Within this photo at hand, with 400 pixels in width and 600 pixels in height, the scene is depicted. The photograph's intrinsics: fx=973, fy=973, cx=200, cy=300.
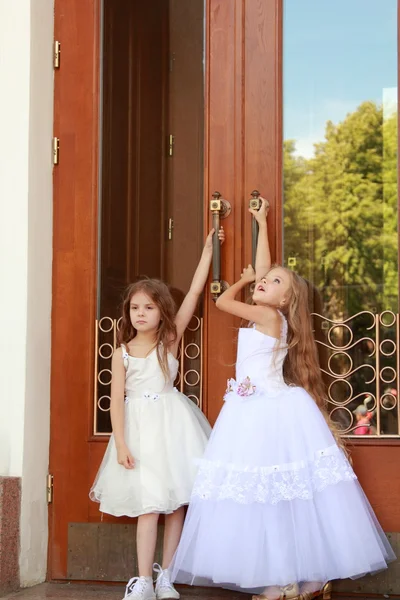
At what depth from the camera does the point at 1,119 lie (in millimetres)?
4230

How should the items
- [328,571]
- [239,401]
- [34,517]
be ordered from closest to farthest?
[328,571]
[239,401]
[34,517]

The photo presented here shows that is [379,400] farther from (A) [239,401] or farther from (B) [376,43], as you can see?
(B) [376,43]

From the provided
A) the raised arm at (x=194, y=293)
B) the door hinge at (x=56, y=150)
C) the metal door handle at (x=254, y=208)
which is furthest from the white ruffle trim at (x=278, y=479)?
the door hinge at (x=56, y=150)

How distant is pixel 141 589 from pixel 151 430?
63 cm

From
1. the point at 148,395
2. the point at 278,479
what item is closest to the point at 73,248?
the point at 148,395

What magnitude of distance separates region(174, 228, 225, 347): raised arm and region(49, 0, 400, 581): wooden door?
0.07 m

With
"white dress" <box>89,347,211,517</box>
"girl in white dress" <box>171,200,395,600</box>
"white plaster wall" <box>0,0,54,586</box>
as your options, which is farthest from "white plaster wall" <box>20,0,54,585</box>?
"girl in white dress" <box>171,200,395,600</box>

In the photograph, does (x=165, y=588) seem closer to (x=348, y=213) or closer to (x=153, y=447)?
(x=153, y=447)

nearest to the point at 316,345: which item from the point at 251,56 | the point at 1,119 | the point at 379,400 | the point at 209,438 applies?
the point at 379,400

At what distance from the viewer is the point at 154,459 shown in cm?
394

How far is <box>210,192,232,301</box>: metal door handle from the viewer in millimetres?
4137

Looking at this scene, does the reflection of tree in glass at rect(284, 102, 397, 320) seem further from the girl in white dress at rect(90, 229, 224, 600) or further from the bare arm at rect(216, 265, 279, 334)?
the girl in white dress at rect(90, 229, 224, 600)

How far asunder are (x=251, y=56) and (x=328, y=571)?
2.18 metres

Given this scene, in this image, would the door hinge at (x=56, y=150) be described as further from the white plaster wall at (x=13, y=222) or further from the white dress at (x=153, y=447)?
the white dress at (x=153, y=447)
